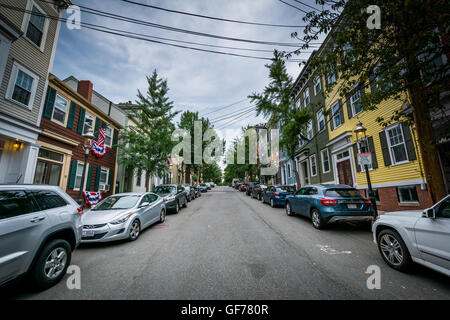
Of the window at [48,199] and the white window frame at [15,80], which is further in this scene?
the white window frame at [15,80]

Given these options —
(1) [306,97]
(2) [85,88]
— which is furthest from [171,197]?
(1) [306,97]

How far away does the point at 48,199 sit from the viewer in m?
3.50

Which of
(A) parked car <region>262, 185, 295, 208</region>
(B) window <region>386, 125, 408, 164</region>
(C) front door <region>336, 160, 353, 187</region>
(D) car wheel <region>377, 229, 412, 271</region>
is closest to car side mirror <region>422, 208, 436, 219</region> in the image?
(D) car wheel <region>377, 229, 412, 271</region>

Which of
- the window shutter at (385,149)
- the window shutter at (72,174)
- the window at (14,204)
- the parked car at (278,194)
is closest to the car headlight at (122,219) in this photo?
the window at (14,204)

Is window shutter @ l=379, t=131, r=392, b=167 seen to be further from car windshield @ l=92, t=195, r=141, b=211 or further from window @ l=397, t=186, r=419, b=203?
car windshield @ l=92, t=195, r=141, b=211

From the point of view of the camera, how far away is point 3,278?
2449 millimetres

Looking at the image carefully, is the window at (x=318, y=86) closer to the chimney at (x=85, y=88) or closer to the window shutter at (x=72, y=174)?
the chimney at (x=85, y=88)

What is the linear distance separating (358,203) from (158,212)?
25.0ft

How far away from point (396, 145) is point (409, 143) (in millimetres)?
732

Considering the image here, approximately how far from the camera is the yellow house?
8234 millimetres

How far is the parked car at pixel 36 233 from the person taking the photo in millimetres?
2598

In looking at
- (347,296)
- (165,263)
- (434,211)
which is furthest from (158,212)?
(434,211)

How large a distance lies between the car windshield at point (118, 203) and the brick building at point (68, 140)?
228 inches

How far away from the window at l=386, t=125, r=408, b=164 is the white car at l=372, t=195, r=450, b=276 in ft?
23.9
